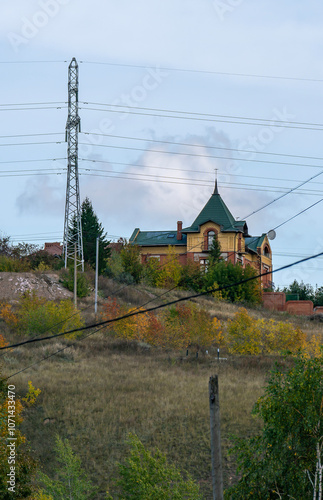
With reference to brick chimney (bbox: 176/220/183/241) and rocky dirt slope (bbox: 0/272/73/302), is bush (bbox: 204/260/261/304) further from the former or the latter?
rocky dirt slope (bbox: 0/272/73/302)

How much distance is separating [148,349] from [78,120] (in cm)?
2045

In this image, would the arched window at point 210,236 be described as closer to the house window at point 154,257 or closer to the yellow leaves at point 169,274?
the yellow leaves at point 169,274

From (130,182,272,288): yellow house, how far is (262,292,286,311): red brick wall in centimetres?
498

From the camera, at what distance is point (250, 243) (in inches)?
3292

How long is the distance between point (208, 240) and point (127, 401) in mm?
46284

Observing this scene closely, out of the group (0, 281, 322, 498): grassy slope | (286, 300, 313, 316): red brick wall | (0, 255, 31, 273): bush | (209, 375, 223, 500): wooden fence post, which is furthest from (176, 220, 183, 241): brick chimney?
(209, 375, 223, 500): wooden fence post

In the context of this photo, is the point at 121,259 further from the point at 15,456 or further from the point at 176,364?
the point at 15,456

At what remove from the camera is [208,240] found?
75625mm

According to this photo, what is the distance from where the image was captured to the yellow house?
75.1 m

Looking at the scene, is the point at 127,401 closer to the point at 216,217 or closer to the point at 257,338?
the point at 257,338

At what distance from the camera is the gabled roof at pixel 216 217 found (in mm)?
75125

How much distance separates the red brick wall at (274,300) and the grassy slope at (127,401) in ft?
95.2

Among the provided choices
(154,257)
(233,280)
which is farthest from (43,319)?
(154,257)

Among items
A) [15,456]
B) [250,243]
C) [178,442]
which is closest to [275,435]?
[15,456]
